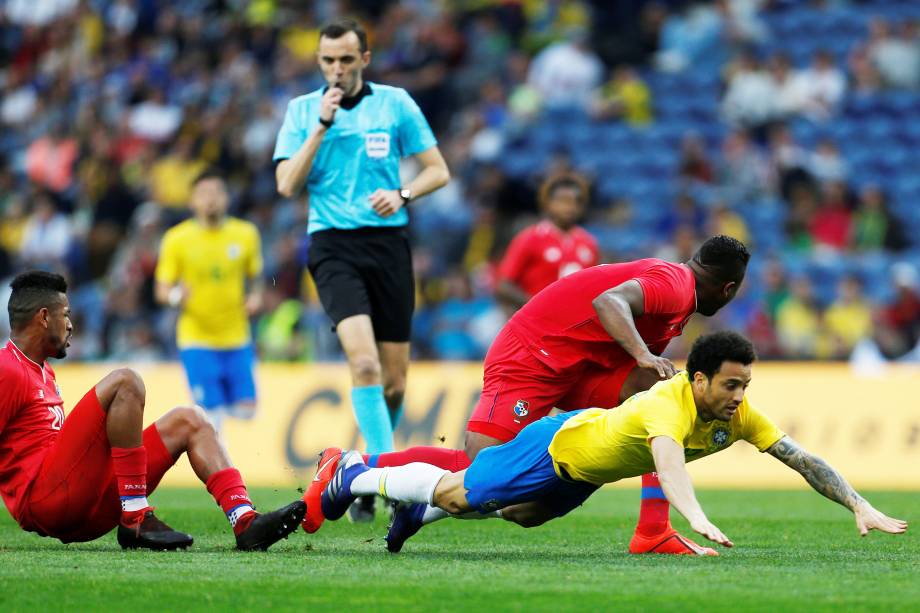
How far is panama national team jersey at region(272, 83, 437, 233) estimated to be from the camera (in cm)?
955

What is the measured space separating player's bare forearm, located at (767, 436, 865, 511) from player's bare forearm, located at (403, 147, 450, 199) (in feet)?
10.5

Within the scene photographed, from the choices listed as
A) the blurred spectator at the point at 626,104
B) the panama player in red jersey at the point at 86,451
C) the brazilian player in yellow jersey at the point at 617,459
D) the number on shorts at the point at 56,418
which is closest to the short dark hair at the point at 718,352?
the brazilian player in yellow jersey at the point at 617,459

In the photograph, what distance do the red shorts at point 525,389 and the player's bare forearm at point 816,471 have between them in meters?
1.26

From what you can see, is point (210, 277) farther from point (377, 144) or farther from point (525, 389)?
point (525, 389)

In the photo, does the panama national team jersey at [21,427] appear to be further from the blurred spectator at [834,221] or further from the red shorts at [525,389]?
the blurred spectator at [834,221]

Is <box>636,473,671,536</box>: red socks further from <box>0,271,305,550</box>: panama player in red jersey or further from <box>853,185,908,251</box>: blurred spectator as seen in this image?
<box>853,185,908,251</box>: blurred spectator

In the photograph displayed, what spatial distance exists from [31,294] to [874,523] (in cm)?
392

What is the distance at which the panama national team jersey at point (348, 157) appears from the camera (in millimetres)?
9555

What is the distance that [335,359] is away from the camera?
1786cm

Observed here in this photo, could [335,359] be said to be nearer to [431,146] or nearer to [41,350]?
[431,146]

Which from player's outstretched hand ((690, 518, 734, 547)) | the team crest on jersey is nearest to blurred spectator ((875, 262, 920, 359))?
the team crest on jersey

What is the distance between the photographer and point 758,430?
712 cm

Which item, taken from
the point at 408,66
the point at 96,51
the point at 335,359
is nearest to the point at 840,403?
A: the point at 335,359

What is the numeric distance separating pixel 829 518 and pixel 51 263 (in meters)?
13.2
